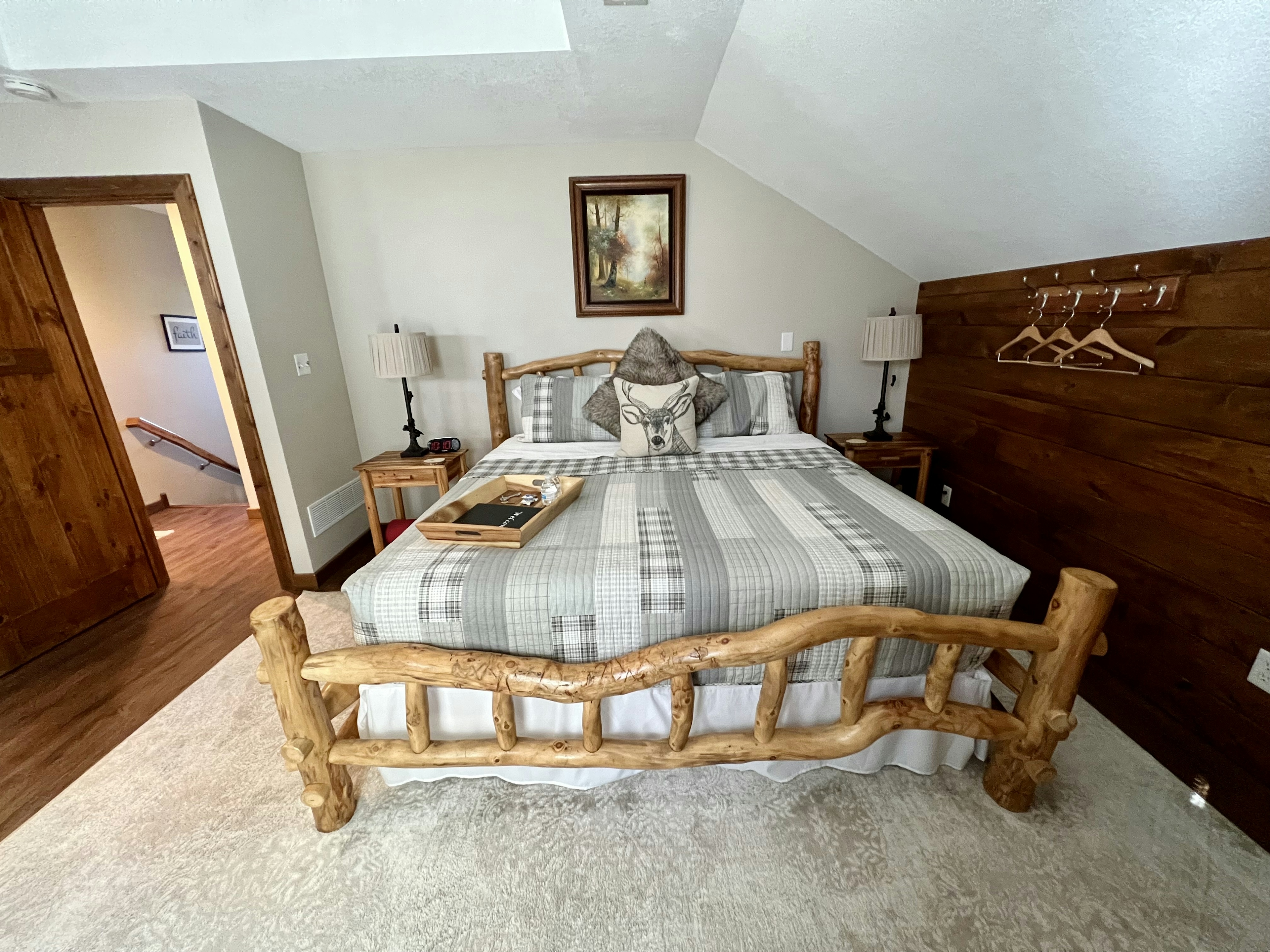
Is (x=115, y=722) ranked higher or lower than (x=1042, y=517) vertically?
lower

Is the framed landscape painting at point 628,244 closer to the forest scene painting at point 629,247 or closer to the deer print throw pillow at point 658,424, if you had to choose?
the forest scene painting at point 629,247

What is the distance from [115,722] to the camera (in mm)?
1896

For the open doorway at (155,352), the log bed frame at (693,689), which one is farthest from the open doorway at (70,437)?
the log bed frame at (693,689)

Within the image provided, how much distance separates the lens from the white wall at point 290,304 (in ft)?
7.63

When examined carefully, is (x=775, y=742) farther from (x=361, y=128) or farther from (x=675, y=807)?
(x=361, y=128)

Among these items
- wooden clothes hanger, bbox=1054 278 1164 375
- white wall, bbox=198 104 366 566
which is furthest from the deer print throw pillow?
white wall, bbox=198 104 366 566

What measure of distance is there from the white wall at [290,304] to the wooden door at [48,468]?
0.87 m

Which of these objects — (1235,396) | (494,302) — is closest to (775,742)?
(1235,396)

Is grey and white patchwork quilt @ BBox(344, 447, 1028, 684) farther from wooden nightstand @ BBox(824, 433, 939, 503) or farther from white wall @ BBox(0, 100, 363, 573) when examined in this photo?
white wall @ BBox(0, 100, 363, 573)

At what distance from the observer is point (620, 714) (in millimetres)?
1452

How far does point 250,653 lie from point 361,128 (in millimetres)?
2594

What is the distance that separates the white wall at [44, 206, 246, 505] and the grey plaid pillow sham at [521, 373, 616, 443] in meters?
3.05

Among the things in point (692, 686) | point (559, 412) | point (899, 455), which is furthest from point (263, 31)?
point (899, 455)

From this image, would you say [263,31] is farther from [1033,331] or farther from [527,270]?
[1033,331]
